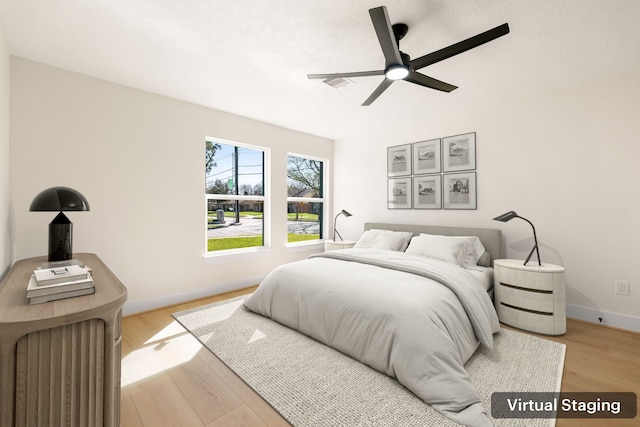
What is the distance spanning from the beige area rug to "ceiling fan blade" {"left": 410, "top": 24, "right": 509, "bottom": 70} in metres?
2.07

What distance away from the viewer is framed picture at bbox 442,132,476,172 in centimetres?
352

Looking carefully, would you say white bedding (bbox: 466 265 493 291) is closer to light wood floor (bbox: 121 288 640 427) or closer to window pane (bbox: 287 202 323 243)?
light wood floor (bbox: 121 288 640 427)

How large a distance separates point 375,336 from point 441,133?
117 inches

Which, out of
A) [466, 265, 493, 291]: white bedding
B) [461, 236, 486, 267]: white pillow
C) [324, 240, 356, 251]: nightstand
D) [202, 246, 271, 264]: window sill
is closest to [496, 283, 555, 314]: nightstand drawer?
[466, 265, 493, 291]: white bedding

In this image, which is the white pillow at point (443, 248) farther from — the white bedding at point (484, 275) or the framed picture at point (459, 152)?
the framed picture at point (459, 152)

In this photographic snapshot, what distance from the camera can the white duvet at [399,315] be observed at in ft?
5.22

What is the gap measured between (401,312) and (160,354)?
185 centimetres

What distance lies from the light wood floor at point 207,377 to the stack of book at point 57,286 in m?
0.86

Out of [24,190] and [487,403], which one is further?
[24,190]

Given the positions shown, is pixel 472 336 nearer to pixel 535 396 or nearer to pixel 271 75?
pixel 535 396

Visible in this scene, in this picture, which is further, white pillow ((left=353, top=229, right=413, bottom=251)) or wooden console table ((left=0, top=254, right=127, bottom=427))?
white pillow ((left=353, top=229, right=413, bottom=251))

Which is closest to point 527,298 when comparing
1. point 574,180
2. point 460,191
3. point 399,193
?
point 574,180

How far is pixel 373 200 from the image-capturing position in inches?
181

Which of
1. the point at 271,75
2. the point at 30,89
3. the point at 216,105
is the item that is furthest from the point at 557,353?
the point at 30,89
